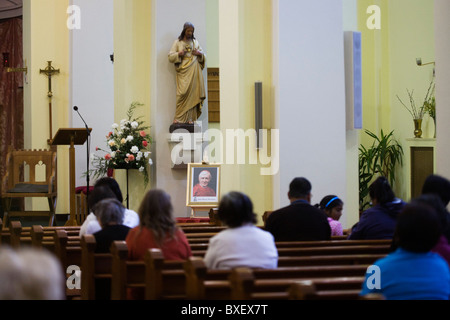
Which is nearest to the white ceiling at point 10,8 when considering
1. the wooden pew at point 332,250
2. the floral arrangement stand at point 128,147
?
the floral arrangement stand at point 128,147

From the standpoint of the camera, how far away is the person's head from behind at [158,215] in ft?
14.7

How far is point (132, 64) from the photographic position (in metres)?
12.0

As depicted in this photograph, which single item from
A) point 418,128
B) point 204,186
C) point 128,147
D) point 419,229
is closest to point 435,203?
point 419,229

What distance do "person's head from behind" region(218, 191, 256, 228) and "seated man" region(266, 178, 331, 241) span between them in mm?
1289

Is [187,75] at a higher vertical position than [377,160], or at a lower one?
higher

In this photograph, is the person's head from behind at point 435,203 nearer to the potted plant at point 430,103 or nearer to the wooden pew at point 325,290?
the wooden pew at point 325,290

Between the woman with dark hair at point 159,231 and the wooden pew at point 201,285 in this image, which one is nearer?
the wooden pew at point 201,285

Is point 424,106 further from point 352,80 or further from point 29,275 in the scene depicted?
point 29,275

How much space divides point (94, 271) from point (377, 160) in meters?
8.22

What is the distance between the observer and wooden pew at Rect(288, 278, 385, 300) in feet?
9.62

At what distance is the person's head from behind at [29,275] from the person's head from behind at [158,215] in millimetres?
2309

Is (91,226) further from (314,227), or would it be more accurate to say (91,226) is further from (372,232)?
(372,232)
